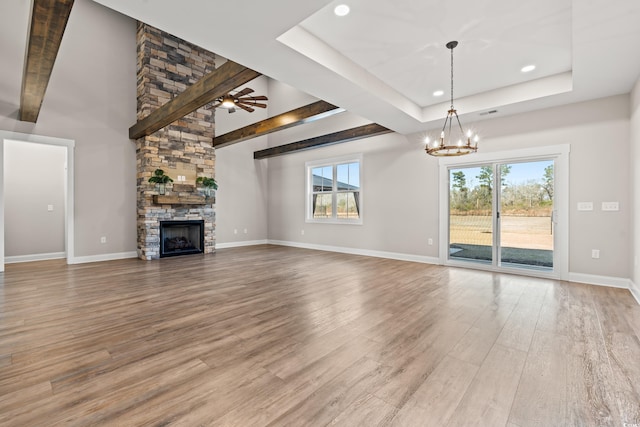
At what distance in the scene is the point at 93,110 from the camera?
232 inches

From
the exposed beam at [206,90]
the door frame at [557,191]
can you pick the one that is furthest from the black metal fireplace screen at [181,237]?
the door frame at [557,191]

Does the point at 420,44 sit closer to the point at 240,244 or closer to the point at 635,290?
→ the point at 635,290

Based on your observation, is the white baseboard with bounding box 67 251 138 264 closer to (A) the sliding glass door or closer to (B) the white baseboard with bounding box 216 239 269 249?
(B) the white baseboard with bounding box 216 239 269 249

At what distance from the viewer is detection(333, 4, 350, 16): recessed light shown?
9.11 ft

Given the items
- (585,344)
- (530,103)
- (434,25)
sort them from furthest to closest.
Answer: (530,103), (434,25), (585,344)

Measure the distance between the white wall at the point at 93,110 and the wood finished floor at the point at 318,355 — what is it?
2.20 m

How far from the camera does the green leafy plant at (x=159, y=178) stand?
237 inches

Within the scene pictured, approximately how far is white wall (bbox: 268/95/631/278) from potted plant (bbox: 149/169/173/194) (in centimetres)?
333

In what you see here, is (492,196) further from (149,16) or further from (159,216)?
(159,216)

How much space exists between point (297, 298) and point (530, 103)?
452 cm

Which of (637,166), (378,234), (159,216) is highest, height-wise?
(637,166)

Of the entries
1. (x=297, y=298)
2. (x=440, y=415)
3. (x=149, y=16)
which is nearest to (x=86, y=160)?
(x=149, y=16)

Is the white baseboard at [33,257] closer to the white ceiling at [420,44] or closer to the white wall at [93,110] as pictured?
the white wall at [93,110]

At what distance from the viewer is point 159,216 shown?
6359 millimetres
